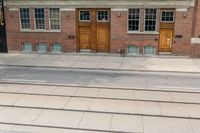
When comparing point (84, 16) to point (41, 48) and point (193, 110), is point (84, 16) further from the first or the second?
point (193, 110)

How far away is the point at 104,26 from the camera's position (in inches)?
835

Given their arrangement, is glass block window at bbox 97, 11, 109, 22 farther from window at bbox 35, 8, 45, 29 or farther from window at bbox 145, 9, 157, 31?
window at bbox 35, 8, 45, 29

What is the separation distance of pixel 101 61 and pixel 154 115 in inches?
390

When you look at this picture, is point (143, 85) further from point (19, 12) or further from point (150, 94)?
point (19, 12)

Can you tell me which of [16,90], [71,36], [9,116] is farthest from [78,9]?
→ [9,116]

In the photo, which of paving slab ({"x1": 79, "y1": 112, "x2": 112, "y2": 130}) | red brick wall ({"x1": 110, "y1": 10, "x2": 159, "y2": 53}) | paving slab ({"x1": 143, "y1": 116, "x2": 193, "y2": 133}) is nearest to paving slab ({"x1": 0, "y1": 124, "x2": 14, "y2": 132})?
paving slab ({"x1": 79, "y1": 112, "x2": 112, "y2": 130})

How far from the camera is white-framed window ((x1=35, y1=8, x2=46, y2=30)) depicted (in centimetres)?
2170

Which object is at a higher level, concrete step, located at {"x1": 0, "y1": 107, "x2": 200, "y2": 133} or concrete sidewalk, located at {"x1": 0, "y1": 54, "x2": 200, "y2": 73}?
concrete sidewalk, located at {"x1": 0, "y1": 54, "x2": 200, "y2": 73}

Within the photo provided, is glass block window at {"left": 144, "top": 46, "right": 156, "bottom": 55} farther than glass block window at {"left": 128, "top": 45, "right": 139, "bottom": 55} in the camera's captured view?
No

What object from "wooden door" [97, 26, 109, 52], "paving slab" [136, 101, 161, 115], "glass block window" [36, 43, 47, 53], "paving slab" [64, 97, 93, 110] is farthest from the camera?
"glass block window" [36, 43, 47, 53]

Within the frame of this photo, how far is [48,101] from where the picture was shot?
37.3ft

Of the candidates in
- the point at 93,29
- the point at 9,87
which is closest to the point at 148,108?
the point at 9,87

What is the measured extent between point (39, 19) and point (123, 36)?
711cm

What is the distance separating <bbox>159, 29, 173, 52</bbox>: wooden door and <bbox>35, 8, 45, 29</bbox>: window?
9.69m
